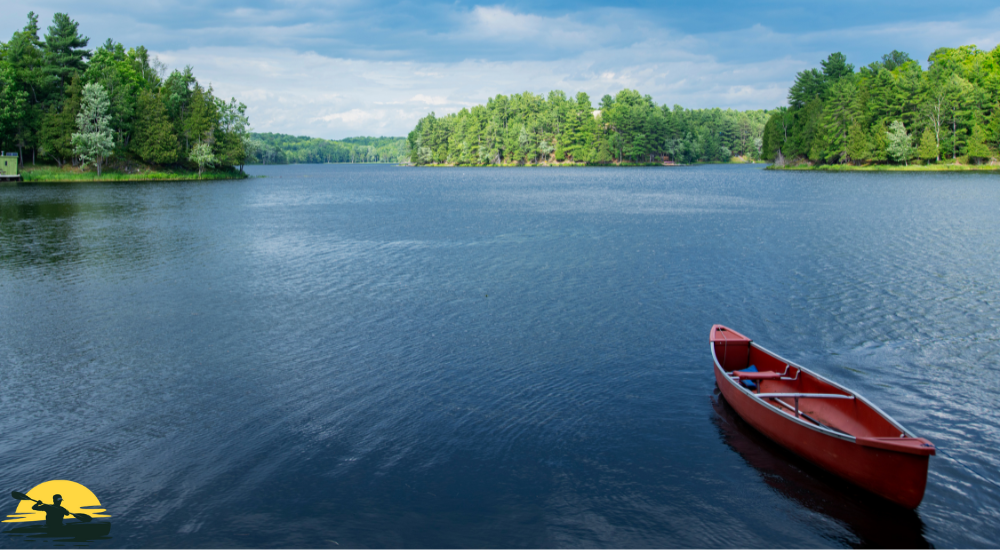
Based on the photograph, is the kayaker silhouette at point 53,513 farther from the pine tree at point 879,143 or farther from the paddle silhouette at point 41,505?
the pine tree at point 879,143

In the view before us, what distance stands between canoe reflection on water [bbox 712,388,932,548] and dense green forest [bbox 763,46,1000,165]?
111115 millimetres

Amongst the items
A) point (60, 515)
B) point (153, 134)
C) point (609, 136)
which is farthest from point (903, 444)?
point (609, 136)

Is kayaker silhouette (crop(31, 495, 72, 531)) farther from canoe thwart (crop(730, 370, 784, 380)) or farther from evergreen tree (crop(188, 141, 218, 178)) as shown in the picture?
evergreen tree (crop(188, 141, 218, 178))

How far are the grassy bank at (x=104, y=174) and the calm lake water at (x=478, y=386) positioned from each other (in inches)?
2576

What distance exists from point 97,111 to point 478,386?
304ft

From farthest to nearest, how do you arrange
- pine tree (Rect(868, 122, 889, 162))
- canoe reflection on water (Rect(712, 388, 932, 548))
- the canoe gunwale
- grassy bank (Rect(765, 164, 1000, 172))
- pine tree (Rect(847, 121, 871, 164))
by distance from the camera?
pine tree (Rect(847, 121, 871, 164))
pine tree (Rect(868, 122, 889, 162))
grassy bank (Rect(765, 164, 1000, 172))
the canoe gunwale
canoe reflection on water (Rect(712, 388, 932, 548))

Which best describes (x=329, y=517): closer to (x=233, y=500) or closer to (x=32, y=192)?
(x=233, y=500)

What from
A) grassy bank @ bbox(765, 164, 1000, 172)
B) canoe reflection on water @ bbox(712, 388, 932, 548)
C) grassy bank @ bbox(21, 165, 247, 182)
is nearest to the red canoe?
canoe reflection on water @ bbox(712, 388, 932, 548)

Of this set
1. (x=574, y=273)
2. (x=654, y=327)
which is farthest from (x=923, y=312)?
(x=574, y=273)

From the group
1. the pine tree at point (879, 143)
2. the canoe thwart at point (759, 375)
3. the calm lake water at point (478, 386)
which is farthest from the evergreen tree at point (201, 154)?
the pine tree at point (879, 143)

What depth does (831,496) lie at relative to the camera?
997 cm

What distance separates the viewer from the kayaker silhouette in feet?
30.8

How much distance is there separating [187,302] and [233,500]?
14068 mm

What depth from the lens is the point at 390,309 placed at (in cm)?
2081
